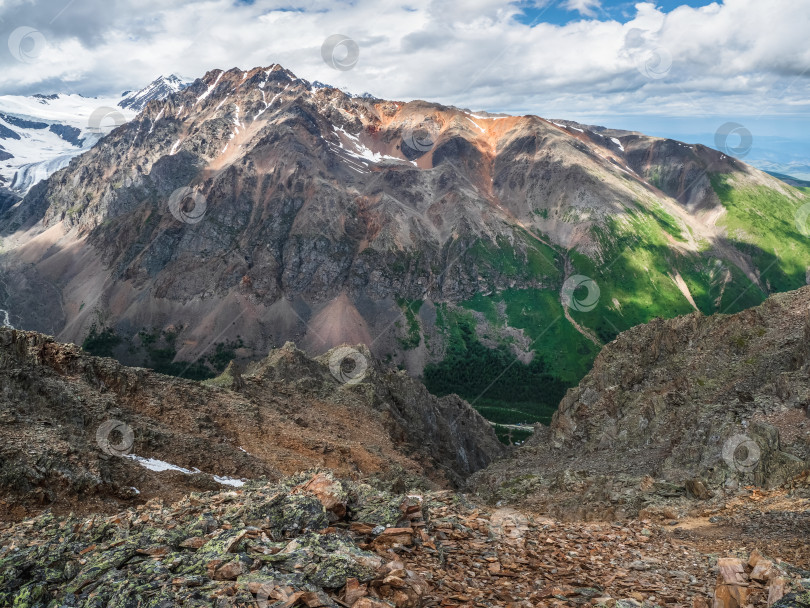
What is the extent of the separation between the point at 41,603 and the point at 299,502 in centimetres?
709

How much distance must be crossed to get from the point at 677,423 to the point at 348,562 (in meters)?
48.6

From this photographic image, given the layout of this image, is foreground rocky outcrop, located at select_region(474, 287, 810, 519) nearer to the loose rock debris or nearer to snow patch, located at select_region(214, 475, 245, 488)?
the loose rock debris

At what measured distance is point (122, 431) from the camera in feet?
129

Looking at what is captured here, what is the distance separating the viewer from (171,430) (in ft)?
144

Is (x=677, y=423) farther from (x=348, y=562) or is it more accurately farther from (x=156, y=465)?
(x=348, y=562)

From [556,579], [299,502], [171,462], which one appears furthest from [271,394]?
[556,579]

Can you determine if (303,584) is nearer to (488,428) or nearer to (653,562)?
(653,562)

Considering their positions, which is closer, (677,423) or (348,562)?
(348,562)

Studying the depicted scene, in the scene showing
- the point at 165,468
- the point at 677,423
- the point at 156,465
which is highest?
the point at 156,465

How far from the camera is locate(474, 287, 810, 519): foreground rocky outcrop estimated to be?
35250 millimetres

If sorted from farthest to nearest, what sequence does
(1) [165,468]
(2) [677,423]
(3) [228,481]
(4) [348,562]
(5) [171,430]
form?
(2) [677,423], (5) [171,430], (3) [228,481], (1) [165,468], (4) [348,562]

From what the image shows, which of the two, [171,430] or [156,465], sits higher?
[171,430]

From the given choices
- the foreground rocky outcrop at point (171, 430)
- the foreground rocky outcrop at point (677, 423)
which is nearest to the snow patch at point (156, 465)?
the foreground rocky outcrop at point (171, 430)

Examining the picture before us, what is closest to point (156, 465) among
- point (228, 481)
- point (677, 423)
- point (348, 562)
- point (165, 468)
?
point (165, 468)
